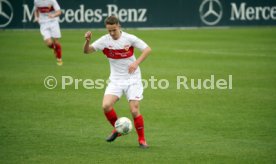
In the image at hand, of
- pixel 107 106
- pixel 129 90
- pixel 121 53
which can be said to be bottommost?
pixel 107 106

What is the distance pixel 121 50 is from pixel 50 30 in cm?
Answer: 1068

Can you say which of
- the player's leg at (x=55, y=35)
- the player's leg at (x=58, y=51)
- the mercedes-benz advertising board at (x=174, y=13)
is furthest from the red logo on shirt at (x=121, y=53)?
the mercedes-benz advertising board at (x=174, y=13)

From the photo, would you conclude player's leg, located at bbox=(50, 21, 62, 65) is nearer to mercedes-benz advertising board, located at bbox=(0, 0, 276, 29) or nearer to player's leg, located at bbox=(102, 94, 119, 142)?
player's leg, located at bbox=(102, 94, 119, 142)

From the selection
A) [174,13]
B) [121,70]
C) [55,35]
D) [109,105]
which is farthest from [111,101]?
[174,13]

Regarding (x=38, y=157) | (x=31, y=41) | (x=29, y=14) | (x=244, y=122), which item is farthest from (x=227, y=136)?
(x=29, y=14)

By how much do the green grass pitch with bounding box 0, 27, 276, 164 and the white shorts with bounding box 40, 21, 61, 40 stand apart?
3.46 feet

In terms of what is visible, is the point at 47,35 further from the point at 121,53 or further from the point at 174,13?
the point at 174,13

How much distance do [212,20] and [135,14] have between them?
436 cm

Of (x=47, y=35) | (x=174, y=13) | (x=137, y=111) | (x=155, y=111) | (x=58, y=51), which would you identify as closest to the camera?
(x=137, y=111)

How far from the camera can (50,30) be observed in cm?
2022

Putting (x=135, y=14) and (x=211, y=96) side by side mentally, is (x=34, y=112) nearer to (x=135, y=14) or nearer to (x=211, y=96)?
(x=211, y=96)

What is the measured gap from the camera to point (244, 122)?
11.6 metres

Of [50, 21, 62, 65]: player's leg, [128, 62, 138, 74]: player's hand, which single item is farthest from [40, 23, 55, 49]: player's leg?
[128, 62, 138, 74]: player's hand

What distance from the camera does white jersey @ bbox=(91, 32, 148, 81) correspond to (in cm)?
996
